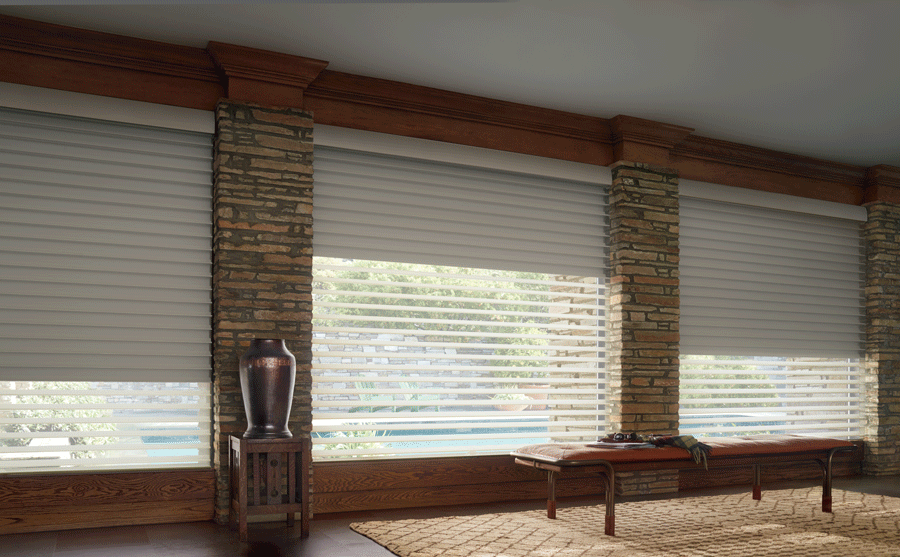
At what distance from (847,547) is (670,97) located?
3400 millimetres

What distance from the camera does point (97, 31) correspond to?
15.3 ft

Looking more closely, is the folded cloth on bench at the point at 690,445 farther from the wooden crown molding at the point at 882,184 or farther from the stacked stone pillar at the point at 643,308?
the wooden crown molding at the point at 882,184

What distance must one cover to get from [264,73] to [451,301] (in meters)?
2.17

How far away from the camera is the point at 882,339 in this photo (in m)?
7.80

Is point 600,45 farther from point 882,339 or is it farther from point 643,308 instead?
point 882,339

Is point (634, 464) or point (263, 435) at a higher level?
point (263, 435)

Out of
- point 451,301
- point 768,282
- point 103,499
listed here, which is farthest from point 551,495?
point 768,282

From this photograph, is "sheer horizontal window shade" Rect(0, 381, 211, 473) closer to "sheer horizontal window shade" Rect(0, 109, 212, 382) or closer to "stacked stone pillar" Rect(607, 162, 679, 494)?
"sheer horizontal window shade" Rect(0, 109, 212, 382)

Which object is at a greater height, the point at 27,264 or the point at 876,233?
the point at 876,233

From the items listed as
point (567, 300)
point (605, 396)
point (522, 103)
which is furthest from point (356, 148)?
point (605, 396)

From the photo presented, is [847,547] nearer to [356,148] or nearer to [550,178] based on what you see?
[550,178]

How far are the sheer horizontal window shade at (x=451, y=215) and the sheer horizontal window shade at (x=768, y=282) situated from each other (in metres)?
1.13

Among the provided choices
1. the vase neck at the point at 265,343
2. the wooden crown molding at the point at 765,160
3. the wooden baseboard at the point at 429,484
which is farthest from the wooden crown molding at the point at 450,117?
the wooden baseboard at the point at 429,484

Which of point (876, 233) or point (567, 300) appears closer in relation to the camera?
point (567, 300)
